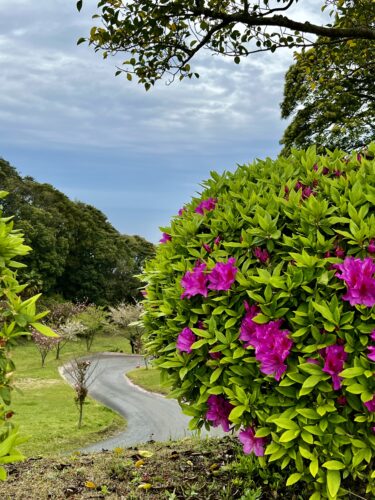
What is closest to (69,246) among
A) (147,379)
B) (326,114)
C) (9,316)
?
(147,379)

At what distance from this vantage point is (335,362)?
2.49 metres

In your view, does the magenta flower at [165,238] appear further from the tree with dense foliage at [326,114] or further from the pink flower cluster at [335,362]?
the tree with dense foliage at [326,114]

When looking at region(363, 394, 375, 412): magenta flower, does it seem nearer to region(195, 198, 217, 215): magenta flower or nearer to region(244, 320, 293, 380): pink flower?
region(244, 320, 293, 380): pink flower

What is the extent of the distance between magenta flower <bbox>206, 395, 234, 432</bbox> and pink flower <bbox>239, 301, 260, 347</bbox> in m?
0.49

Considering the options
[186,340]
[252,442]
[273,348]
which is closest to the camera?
[273,348]

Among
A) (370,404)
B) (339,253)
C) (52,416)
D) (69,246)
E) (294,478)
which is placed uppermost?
(69,246)

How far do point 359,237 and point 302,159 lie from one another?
45.3 inches

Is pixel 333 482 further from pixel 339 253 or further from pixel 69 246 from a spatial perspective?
pixel 69 246

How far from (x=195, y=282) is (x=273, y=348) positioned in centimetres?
67

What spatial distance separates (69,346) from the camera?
3647 cm

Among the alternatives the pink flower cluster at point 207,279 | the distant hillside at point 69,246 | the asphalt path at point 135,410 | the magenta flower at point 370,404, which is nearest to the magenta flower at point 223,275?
the pink flower cluster at point 207,279

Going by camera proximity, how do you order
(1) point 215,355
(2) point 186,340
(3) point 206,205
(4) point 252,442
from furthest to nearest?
1. (3) point 206,205
2. (2) point 186,340
3. (1) point 215,355
4. (4) point 252,442

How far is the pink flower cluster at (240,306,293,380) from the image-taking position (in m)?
2.57

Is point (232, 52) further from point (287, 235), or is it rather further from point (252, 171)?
point (287, 235)
